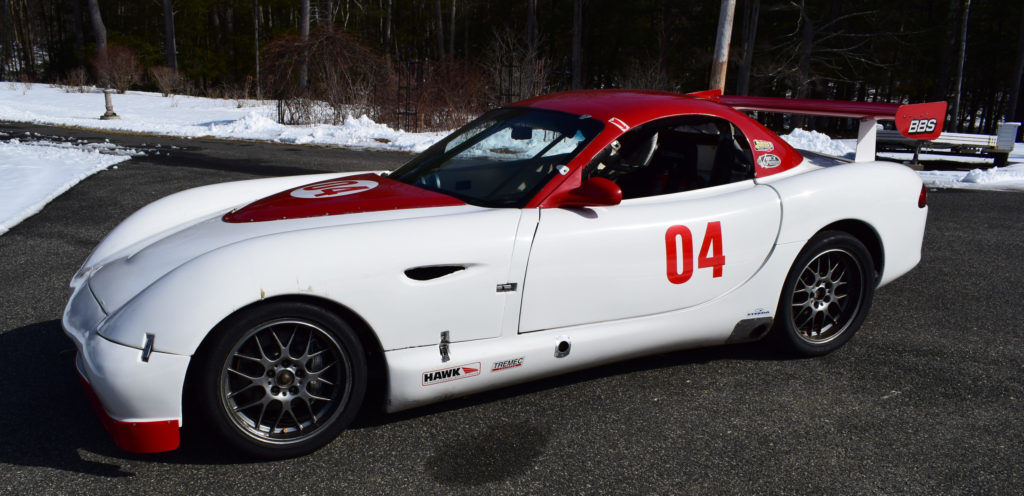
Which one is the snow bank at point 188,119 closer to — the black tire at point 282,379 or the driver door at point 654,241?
the driver door at point 654,241

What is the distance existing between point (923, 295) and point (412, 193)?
3.78m

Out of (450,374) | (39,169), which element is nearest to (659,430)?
(450,374)

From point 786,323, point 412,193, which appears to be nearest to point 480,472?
point 412,193

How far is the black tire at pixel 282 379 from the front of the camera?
2496mm

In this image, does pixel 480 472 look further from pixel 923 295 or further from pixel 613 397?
pixel 923 295

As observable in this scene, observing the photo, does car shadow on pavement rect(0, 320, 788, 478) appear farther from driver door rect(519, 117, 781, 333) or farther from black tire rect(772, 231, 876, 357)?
driver door rect(519, 117, 781, 333)

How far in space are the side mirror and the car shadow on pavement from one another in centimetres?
94

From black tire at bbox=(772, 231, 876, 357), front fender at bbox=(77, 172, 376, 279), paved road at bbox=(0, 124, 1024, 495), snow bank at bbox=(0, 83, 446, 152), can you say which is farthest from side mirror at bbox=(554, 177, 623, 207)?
snow bank at bbox=(0, 83, 446, 152)

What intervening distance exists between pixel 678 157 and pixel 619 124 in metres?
0.74

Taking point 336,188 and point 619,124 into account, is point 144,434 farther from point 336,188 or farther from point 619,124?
point 619,124

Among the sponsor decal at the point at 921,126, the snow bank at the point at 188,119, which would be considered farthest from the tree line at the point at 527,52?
the sponsor decal at the point at 921,126

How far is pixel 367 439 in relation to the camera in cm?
290

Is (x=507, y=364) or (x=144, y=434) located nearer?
(x=144, y=434)

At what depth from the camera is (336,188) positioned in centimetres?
345
